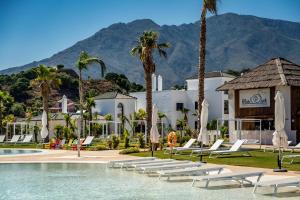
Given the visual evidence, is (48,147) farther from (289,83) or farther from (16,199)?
(16,199)

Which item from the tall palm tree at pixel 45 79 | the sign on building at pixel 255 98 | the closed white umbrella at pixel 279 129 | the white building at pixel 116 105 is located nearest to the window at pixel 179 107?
the white building at pixel 116 105

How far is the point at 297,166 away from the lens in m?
18.5

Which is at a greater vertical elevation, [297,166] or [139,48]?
[139,48]

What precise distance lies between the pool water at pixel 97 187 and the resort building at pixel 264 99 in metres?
20.9

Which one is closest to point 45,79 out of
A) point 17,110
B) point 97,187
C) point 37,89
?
point 97,187

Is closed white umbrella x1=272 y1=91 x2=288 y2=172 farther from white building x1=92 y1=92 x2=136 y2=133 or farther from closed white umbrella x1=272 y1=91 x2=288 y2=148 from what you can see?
white building x1=92 y1=92 x2=136 y2=133

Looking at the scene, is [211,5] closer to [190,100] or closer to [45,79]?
[45,79]

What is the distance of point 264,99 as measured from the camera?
3928 cm

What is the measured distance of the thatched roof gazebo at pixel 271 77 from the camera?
3819 centimetres

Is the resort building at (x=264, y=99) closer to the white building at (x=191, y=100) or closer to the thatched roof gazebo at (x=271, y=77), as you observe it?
the thatched roof gazebo at (x=271, y=77)

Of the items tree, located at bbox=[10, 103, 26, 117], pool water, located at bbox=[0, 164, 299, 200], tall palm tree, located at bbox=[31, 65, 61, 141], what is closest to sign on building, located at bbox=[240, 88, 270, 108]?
tall palm tree, located at bbox=[31, 65, 61, 141]

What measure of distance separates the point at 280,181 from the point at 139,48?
22914 millimetres

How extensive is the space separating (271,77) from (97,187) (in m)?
27.3

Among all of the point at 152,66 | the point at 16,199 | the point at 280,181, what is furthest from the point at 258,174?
the point at 152,66
